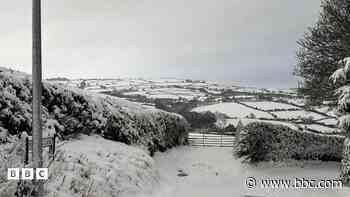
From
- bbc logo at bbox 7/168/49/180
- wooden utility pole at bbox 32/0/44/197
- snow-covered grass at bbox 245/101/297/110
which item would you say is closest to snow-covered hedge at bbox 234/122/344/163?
bbc logo at bbox 7/168/49/180

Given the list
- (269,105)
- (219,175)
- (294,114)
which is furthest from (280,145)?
(269,105)

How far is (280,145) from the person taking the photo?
14.3 meters

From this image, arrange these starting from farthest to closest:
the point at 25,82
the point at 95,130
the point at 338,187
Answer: the point at 95,130 → the point at 338,187 → the point at 25,82

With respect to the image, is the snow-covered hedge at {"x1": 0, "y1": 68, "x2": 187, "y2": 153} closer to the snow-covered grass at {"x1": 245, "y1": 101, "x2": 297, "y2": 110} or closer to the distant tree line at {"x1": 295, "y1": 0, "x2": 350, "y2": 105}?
the distant tree line at {"x1": 295, "y1": 0, "x2": 350, "y2": 105}

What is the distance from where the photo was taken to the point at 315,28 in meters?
15.1

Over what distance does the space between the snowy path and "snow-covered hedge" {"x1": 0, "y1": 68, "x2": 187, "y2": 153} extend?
1377mm

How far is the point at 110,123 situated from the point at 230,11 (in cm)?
580

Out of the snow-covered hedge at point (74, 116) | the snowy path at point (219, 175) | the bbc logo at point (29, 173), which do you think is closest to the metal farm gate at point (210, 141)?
the snowy path at point (219, 175)

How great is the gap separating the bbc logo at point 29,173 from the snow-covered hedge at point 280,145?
427 inches

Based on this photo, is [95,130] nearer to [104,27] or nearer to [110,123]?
[110,123]

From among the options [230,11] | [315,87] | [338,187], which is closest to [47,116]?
[230,11]

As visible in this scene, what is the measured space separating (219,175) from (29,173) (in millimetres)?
9007

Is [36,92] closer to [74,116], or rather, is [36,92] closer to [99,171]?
[99,171]

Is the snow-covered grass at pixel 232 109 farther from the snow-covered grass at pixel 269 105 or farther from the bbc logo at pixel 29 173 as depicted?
the bbc logo at pixel 29 173
